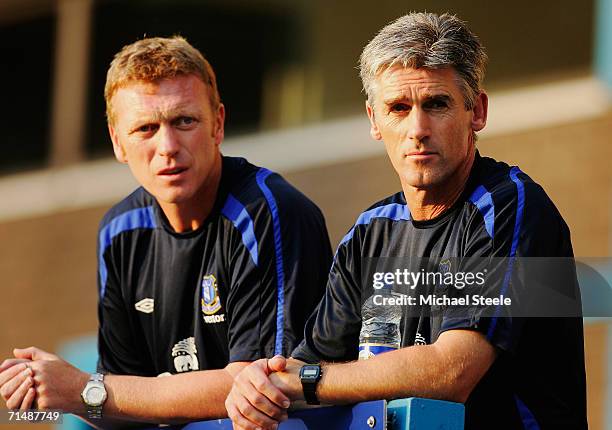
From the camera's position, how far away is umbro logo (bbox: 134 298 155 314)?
4.94 m

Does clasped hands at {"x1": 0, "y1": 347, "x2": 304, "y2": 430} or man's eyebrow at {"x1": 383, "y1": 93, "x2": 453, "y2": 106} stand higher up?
man's eyebrow at {"x1": 383, "y1": 93, "x2": 453, "y2": 106}

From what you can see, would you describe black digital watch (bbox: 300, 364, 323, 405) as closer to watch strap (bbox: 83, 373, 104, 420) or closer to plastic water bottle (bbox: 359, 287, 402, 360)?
plastic water bottle (bbox: 359, 287, 402, 360)

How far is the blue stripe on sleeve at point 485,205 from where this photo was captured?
3844mm

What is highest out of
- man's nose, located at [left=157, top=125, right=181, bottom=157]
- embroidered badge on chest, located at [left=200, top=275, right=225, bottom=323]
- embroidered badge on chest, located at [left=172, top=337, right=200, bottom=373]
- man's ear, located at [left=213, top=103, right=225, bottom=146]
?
man's ear, located at [left=213, top=103, right=225, bottom=146]

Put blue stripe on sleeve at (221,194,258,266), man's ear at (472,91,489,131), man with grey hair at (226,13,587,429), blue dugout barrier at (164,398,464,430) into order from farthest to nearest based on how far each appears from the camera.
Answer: blue stripe on sleeve at (221,194,258,266) < man's ear at (472,91,489,131) < man with grey hair at (226,13,587,429) < blue dugout barrier at (164,398,464,430)

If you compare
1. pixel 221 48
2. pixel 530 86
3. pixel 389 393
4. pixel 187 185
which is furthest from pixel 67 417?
pixel 221 48

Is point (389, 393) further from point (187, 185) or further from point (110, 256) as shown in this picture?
point (110, 256)

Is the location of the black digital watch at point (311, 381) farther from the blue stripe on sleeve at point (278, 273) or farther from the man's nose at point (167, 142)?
the man's nose at point (167, 142)

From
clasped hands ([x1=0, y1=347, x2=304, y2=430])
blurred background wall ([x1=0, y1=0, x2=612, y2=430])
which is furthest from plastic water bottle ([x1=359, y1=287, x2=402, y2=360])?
blurred background wall ([x1=0, y1=0, x2=612, y2=430])

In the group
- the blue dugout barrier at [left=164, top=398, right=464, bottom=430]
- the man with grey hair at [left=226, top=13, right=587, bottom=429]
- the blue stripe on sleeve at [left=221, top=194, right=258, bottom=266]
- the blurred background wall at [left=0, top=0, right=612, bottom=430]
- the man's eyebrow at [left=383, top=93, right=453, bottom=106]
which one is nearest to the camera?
the blue dugout barrier at [left=164, top=398, right=464, bottom=430]

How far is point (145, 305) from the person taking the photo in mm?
4957

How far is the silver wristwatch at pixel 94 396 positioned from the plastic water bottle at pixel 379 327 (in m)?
0.86

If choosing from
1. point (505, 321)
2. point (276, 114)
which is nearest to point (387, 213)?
point (505, 321)

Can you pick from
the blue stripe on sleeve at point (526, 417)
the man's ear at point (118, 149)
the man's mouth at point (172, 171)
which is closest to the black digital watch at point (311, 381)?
the blue stripe on sleeve at point (526, 417)
